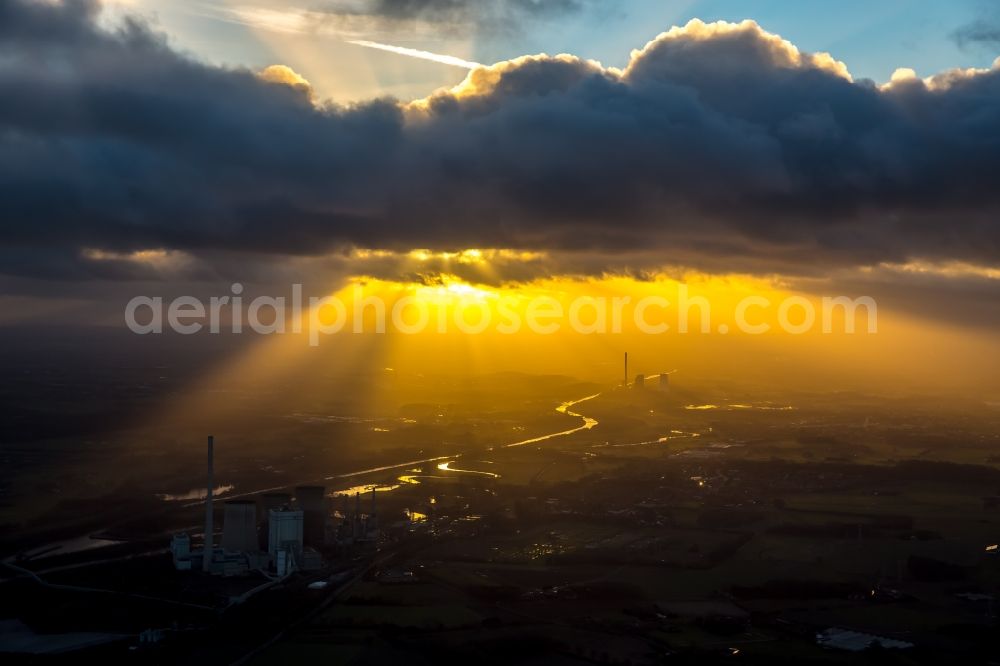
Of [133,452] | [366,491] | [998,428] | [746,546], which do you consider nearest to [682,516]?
[746,546]

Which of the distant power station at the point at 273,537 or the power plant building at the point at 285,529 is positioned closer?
the distant power station at the point at 273,537

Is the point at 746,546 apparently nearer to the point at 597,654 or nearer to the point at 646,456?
the point at 597,654

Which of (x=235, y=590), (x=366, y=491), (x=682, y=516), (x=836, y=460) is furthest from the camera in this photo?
(x=836, y=460)

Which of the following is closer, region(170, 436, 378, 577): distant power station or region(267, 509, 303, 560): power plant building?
region(170, 436, 378, 577): distant power station

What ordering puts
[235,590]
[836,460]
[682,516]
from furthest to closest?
[836,460], [682,516], [235,590]

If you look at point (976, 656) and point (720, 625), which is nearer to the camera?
point (976, 656)

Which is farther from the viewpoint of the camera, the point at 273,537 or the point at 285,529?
the point at 285,529

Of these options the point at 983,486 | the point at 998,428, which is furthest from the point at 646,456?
the point at 998,428
